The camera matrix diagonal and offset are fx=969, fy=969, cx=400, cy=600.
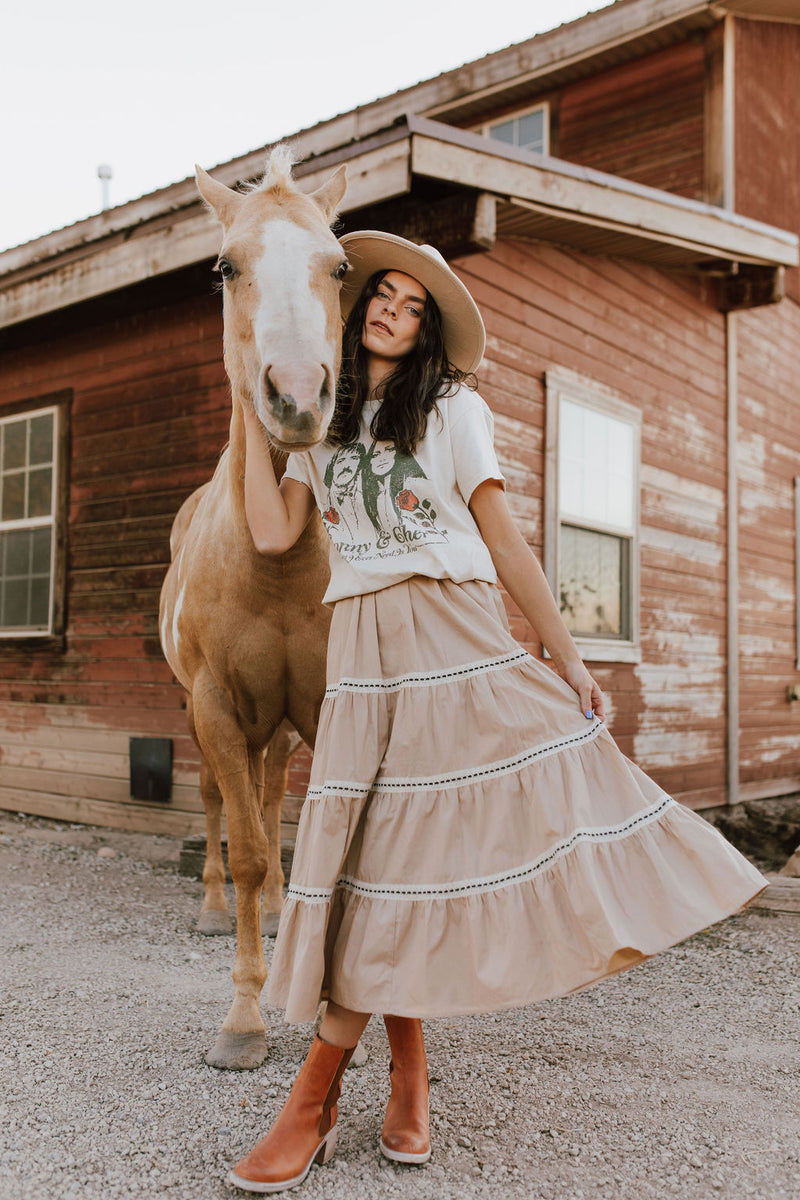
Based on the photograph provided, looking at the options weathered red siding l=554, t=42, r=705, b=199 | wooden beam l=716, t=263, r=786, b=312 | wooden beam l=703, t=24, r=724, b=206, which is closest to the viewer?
wooden beam l=716, t=263, r=786, b=312

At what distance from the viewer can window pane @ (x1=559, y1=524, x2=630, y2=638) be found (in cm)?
622

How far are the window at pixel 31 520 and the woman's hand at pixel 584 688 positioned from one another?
542 centimetres

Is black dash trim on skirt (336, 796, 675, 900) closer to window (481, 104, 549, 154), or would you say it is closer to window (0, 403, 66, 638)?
window (0, 403, 66, 638)

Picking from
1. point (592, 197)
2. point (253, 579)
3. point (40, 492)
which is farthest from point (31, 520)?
point (253, 579)

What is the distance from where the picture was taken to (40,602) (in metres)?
7.01

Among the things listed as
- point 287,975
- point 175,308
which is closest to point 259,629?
point 287,975

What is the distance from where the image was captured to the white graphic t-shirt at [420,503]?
2031 millimetres

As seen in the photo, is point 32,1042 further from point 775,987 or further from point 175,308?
point 175,308

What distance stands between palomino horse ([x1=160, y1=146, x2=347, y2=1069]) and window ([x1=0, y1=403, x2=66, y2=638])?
3999mm

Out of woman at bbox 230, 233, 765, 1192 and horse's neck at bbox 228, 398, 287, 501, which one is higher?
horse's neck at bbox 228, 398, 287, 501

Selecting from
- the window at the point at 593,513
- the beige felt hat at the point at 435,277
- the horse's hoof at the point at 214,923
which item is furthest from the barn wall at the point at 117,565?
the beige felt hat at the point at 435,277

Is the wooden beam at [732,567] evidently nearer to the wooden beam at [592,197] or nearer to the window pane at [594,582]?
the wooden beam at [592,197]

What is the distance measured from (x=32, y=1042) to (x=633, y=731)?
4756 mm

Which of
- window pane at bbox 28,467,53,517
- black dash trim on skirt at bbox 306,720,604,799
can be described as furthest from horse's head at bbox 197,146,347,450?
window pane at bbox 28,467,53,517
